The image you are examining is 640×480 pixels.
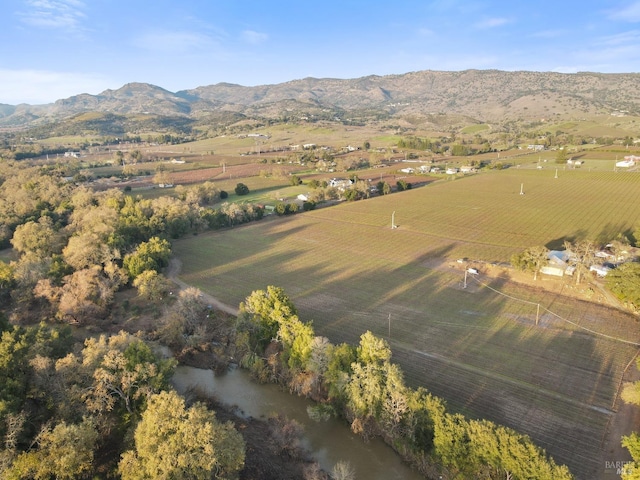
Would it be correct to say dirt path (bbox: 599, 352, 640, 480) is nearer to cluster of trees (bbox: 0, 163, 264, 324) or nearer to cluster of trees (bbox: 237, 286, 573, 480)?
cluster of trees (bbox: 237, 286, 573, 480)

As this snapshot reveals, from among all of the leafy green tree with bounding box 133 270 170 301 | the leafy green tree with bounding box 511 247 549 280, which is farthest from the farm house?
the leafy green tree with bounding box 133 270 170 301

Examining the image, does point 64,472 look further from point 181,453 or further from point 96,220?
point 96,220

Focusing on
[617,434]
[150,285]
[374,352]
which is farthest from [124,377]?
[617,434]

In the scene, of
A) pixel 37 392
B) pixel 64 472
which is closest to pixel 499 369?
pixel 64 472

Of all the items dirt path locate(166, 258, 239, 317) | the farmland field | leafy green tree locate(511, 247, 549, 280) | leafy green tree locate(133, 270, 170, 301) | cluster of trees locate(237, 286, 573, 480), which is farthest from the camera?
leafy green tree locate(511, 247, 549, 280)

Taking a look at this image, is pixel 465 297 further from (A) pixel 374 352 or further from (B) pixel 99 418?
(B) pixel 99 418
